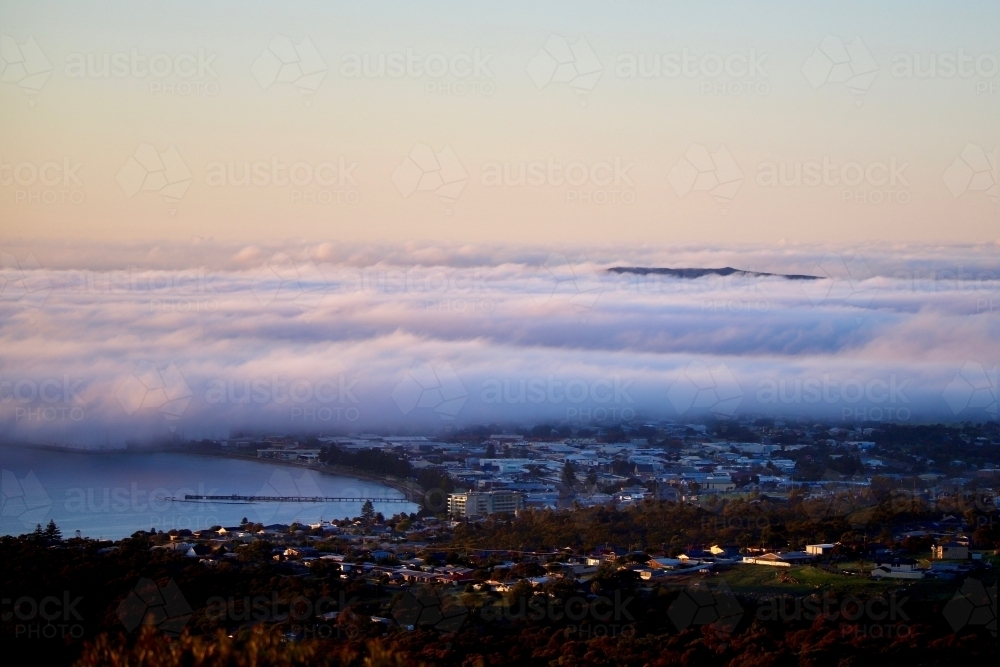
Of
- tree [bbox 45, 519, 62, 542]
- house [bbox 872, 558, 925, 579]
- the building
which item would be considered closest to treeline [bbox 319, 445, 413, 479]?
the building

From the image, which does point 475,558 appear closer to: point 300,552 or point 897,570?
point 300,552

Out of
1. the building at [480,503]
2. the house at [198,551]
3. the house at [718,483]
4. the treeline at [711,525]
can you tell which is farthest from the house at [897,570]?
the house at [198,551]

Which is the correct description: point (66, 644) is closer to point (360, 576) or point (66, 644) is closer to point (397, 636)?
point (397, 636)

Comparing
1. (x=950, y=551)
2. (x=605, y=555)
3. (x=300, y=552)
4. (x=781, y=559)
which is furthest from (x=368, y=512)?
(x=950, y=551)

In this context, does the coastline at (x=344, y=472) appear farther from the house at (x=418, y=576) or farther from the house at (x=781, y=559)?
the house at (x=781, y=559)

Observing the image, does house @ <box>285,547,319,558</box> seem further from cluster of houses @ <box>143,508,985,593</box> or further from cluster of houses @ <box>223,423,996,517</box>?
cluster of houses @ <box>223,423,996,517</box>
